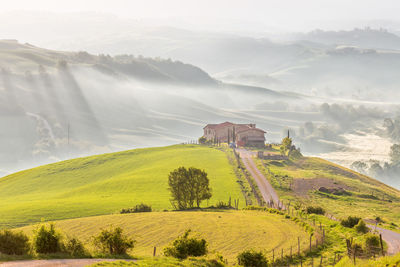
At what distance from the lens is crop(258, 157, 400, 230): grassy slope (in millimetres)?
73125

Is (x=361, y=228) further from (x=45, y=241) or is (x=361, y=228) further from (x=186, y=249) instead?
(x=45, y=241)

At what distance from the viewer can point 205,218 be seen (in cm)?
5909

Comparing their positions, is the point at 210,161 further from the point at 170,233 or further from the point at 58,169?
the point at 170,233

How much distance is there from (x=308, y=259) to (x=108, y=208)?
43554 mm

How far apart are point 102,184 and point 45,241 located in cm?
6790

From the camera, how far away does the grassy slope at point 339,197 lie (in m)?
73.1

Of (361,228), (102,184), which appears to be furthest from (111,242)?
(102,184)

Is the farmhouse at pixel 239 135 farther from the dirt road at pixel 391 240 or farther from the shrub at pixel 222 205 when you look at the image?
the dirt road at pixel 391 240

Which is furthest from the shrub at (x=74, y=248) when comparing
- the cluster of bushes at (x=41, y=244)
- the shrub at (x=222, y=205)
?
the shrub at (x=222, y=205)

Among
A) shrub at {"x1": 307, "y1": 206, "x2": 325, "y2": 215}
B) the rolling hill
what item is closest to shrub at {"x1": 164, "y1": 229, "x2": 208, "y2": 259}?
the rolling hill

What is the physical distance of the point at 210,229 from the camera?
5228 centimetres

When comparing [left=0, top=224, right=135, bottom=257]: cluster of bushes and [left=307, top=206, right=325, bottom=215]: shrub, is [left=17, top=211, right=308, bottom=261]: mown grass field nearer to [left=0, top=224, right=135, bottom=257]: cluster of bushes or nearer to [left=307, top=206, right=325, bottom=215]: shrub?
[left=307, top=206, right=325, bottom=215]: shrub

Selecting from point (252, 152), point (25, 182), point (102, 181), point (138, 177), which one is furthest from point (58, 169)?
point (252, 152)

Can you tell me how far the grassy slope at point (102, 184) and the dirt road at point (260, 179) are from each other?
5.11 meters
